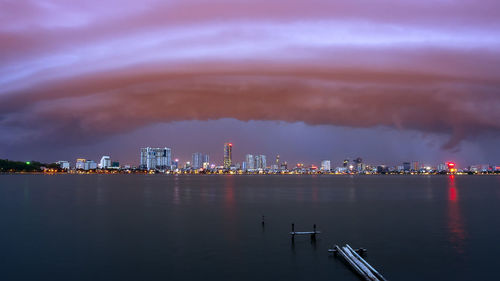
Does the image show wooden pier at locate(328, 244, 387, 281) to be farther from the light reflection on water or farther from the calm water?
the light reflection on water

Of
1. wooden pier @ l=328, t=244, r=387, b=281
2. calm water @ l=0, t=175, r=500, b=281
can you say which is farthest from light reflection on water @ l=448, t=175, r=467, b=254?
wooden pier @ l=328, t=244, r=387, b=281

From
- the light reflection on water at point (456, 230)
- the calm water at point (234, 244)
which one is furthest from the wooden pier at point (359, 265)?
→ the light reflection on water at point (456, 230)

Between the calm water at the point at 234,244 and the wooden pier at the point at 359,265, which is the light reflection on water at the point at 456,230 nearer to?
the calm water at the point at 234,244

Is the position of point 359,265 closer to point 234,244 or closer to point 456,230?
point 234,244

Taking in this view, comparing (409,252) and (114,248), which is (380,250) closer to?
(409,252)

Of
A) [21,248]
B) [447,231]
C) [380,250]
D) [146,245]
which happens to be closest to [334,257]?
[380,250]

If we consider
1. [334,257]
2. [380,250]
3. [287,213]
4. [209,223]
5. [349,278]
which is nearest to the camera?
[349,278]

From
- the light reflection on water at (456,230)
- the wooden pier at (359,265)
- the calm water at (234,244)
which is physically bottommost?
the light reflection on water at (456,230)

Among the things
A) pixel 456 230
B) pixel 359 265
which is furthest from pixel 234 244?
pixel 456 230
